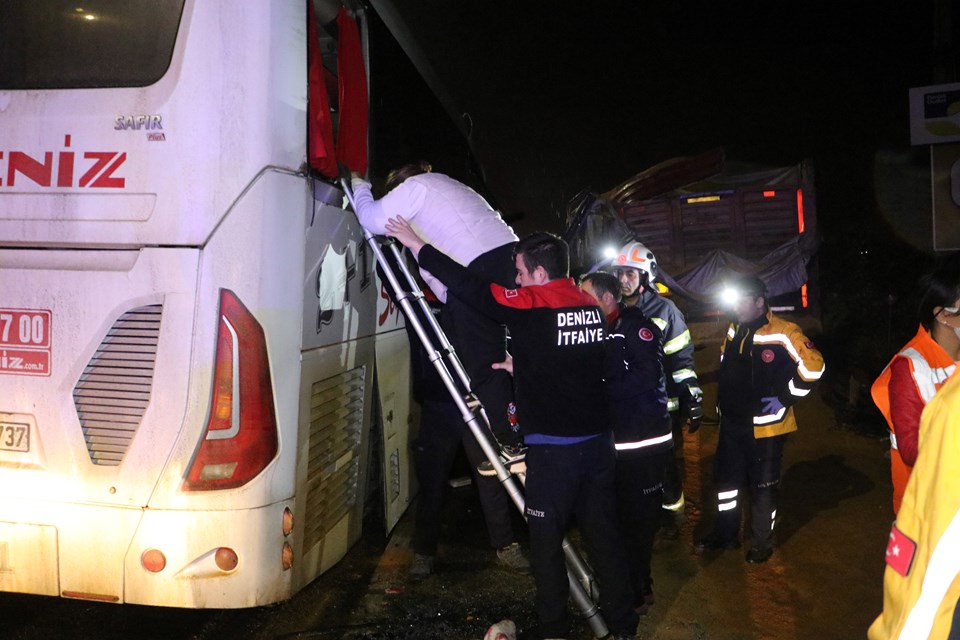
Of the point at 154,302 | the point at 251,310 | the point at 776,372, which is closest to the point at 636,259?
the point at 776,372

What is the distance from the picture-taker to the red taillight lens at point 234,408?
9.04 feet

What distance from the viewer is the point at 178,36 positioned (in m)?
2.84

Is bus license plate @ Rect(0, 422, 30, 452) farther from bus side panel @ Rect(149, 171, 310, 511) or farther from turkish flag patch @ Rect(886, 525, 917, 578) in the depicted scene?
turkish flag patch @ Rect(886, 525, 917, 578)

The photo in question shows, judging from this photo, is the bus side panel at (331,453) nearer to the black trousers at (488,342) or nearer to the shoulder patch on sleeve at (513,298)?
the black trousers at (488,342)

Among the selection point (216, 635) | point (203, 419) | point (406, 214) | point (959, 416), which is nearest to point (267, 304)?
point (203, 419)

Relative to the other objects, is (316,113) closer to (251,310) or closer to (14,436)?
(251,310)

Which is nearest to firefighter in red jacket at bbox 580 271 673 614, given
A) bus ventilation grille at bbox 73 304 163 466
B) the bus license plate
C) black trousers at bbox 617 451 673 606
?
black trousers at bbox 617 451 673 606

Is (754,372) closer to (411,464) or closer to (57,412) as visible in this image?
(411,464)

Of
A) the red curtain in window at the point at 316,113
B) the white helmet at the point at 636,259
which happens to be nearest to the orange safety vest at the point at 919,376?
the white helmet at the point at 636,259

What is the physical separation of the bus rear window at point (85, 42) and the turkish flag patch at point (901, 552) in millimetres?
3043

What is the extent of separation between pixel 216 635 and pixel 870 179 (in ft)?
58.2

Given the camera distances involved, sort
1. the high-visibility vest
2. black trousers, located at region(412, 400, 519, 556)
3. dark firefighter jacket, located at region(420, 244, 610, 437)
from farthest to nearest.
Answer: black trousers, located at region(412, 400, 519, 556) < dark firefighter jacket, located at region(420, 244, 610, 437) < the high-visibility vest

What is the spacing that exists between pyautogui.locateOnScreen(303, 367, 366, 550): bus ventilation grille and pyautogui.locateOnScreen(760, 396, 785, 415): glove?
2640mm

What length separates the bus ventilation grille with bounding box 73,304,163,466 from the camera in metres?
2.79
